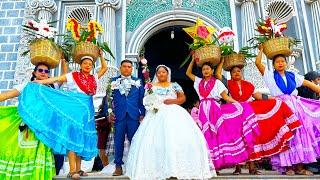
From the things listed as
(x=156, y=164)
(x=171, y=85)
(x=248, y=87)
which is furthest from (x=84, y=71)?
(x=248, y=87)

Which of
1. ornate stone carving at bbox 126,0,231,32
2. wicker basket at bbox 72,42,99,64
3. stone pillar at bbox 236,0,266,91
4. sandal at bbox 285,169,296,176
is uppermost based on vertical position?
ornate stone carving at bbox 126,0,231,32

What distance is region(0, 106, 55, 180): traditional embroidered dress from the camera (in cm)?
460

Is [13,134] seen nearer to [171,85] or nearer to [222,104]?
[171,85]

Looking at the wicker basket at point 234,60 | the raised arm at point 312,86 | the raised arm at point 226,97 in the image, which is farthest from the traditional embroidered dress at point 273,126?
the wicker basket at point 234,60

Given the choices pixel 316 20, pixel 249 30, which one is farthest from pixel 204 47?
pixel 316 20

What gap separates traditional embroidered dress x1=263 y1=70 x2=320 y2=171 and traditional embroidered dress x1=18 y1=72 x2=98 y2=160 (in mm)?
2458

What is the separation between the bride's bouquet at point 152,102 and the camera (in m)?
5.24

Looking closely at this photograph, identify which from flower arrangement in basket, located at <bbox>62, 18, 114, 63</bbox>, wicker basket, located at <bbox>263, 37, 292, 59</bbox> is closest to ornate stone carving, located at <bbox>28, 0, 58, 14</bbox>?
flower arrangement in basket, located at <bbox>62, 18, 114, 63</bbox>

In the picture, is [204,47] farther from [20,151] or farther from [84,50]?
[20,151]

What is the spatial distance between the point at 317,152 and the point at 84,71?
322 cm

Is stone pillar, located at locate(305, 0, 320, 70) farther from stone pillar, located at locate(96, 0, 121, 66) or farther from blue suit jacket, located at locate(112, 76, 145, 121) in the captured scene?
blue suit jacket, located at locate(112, 76, 145, 121)

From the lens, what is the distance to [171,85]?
559 centimetres

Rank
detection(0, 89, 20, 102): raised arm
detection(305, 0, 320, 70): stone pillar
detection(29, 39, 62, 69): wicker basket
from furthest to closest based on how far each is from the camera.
A: 1. detection(305, 0, 320, 70): stone pillar
2. detection(29, 39, 62, 69): wicker basket
3. detection(0, 89, 20, 102): raised arm

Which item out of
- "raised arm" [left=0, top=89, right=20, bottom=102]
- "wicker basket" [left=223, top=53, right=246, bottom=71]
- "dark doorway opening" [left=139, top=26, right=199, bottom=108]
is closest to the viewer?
"raised arm" [left=0, top=89, right=20, bottom=102]
